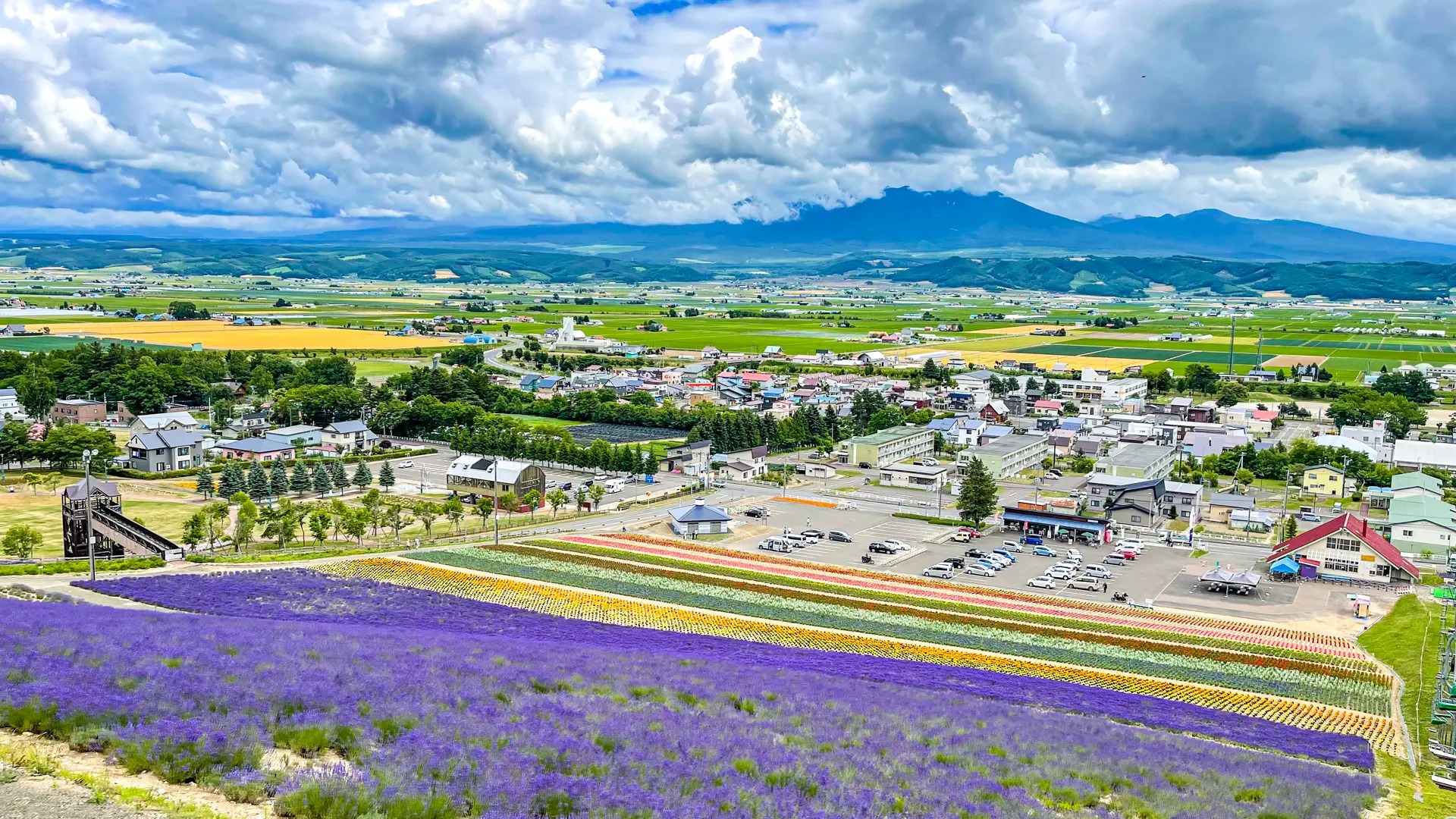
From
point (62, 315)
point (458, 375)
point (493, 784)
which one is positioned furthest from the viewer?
point (62, 315)

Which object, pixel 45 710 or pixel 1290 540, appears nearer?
pixel 45 710

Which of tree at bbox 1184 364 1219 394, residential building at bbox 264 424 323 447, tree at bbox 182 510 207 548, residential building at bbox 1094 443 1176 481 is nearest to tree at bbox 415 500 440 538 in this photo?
tree at bbox 182 510 207 548

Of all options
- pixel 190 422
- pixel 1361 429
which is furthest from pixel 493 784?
pixel 1361 429

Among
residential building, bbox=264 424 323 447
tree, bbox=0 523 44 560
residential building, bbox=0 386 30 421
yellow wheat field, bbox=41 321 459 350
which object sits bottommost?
tree, bbox=0 523 44 560

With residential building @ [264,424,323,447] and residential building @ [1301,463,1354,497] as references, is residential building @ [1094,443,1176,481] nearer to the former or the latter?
residential building @ [1301,463,1354,497]

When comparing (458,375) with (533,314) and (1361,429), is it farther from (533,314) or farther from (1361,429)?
(533,314)

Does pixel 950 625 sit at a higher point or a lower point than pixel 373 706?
lower

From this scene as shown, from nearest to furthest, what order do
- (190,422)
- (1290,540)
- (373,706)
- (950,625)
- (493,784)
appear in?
(493,784), (373,706), (950,625), (1290,540), (190,422)

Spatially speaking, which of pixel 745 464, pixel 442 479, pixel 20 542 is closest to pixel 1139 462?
pixel 745 464
